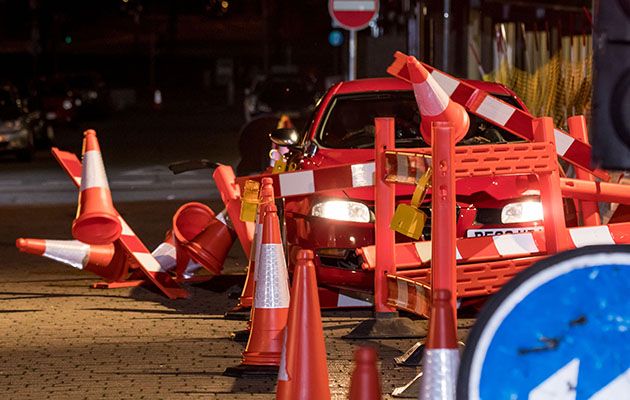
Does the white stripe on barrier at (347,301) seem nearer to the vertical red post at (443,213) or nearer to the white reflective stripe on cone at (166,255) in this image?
the white reflective stripe on cone at (166,255)

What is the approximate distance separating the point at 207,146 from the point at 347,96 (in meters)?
24.2

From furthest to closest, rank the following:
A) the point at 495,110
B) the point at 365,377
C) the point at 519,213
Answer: the point at 519,213, the point at 495,110, the point at 365,377

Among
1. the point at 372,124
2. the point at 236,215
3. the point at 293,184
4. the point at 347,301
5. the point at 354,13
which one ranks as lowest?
the point at 347,301

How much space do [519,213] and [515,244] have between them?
1.11 metres

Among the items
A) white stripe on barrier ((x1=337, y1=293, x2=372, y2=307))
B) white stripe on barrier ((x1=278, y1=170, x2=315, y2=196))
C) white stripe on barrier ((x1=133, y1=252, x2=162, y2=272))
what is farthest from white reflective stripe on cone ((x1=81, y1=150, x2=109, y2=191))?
white stripe on barrier ((x1=337, y1=293, x2=372, y2=307))

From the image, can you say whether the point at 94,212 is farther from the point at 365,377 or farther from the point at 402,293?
the point at 365,377

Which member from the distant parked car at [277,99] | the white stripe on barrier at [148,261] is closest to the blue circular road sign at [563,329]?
the white stripe on barrier at [148,261]

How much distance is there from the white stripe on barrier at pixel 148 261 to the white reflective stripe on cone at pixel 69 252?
0.42 m

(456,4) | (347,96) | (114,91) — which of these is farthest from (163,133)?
(347,96)

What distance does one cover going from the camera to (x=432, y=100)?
8.41 metres

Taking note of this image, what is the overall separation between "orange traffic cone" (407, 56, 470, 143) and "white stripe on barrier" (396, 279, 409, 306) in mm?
894

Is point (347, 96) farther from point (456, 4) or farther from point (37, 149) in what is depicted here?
point (37, 149)

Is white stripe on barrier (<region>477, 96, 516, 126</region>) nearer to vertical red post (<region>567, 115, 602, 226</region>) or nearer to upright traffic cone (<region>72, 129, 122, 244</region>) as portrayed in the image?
vertical red post (<region>567, 115, 602, 226</region>)

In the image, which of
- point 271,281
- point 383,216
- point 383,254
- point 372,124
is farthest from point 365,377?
point 372,124
